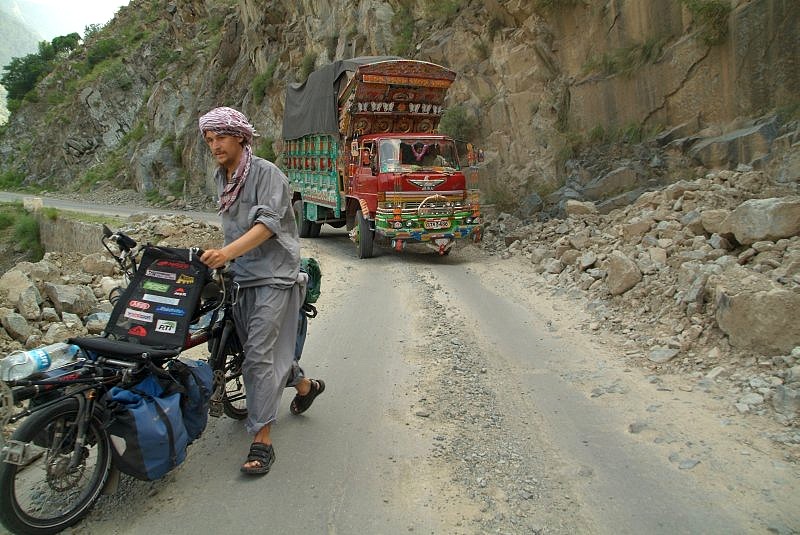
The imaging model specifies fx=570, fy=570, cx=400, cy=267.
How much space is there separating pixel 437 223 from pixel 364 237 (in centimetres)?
152

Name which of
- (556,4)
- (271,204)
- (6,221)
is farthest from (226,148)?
(6,221)

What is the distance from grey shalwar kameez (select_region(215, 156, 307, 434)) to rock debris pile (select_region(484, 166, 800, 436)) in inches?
124

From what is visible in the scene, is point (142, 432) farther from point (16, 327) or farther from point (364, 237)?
point (364, 237)

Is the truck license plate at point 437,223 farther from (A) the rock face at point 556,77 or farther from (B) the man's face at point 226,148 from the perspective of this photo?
(B) the man's face at point 226,148

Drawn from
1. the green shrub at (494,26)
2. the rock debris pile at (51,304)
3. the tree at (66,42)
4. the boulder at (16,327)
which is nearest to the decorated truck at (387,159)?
the green shrub at (494,26)

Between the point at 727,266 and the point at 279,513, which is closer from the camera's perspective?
the point at 279,513

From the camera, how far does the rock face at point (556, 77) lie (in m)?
9.40

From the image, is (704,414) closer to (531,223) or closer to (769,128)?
(769,128)

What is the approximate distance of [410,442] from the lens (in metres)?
3.59

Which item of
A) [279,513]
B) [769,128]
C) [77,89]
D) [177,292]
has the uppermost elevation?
[77,89]

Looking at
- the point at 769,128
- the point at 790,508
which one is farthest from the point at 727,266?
the point at 769,128

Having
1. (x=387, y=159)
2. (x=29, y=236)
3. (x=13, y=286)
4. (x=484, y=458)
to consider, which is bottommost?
(x=484, y=458)

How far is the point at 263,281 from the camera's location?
130 inches

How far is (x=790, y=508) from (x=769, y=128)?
25.1 ft
